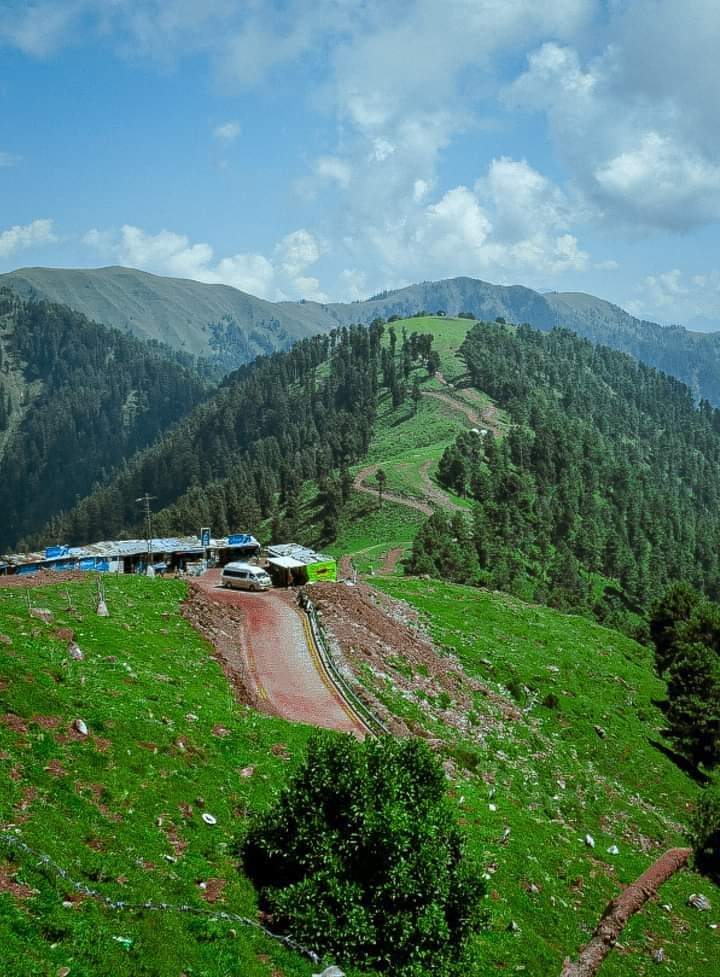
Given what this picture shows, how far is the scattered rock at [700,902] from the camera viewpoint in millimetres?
28766

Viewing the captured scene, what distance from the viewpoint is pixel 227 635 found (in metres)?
40.5

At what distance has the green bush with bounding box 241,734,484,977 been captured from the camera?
632 inches

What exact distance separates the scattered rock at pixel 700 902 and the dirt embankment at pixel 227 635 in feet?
66.0

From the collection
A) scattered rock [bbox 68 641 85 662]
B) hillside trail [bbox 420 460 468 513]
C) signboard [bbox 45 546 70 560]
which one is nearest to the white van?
scattered rock [bbox 68 641 85 662]

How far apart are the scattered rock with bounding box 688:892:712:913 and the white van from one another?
1374 inches

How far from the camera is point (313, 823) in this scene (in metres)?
17.6

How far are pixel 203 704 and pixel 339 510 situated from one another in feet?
377

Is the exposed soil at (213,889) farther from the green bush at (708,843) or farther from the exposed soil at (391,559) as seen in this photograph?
the exposed soil at (391,559)

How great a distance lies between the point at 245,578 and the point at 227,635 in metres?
14.5

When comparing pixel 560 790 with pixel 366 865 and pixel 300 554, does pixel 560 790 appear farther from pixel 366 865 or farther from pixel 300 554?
pixel 300 554

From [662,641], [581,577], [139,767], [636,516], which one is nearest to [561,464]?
[636,516]

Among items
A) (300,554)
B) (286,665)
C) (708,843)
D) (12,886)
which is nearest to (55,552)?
(300,554)

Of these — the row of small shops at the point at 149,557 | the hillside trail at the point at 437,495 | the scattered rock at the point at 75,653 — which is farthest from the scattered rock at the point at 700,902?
the hillside trail at the point at 437,495

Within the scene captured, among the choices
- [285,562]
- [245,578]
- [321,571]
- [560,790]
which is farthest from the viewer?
[321,571]
